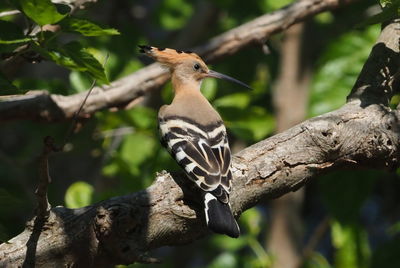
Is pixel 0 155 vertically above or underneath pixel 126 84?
underneath

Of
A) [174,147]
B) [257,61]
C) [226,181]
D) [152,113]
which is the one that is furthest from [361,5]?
[226,181]

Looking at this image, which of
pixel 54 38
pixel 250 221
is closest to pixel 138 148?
pixel 250 221

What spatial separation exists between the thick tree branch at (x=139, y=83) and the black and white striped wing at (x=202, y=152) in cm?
28

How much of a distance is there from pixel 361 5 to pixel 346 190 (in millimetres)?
1515

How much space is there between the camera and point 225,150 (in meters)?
3.08

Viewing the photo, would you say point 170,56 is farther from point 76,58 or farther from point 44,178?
point 44,178

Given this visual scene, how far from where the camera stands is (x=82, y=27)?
219cm

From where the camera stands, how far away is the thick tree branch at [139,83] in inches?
135

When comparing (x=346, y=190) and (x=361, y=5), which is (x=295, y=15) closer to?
(x=346, y=190)

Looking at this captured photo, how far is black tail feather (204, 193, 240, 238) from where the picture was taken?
8.04 feet

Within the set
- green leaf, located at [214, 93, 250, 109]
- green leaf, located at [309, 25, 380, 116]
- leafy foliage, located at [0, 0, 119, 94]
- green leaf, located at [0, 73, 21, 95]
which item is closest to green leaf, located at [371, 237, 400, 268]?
green leaf, located at [309, 25, 380, 116]

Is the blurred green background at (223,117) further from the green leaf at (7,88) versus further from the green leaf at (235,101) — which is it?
the green leaf at (7,88)

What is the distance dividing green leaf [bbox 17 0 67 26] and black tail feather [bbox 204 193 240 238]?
0.76 m

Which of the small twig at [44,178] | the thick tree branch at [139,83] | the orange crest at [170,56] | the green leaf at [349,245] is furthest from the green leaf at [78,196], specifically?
the small twig at [44,178]
